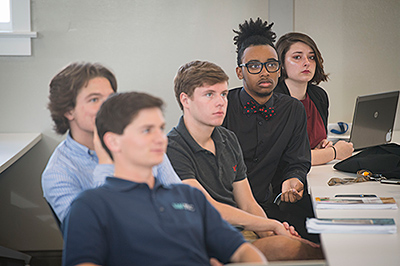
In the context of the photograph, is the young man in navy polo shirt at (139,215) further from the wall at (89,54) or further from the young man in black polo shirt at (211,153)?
the wall at (89,54)

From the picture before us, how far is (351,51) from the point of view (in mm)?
3365

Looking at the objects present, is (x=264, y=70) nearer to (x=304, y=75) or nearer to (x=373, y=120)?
(x=304, y=75)

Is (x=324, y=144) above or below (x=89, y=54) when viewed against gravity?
below

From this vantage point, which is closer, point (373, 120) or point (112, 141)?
point (112, 141)

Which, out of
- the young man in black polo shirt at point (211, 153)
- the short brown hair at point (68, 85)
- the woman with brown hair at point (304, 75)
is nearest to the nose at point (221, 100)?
the young man in black polo shirt at point (211, 153)

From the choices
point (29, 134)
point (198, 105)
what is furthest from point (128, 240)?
point (29, 134)

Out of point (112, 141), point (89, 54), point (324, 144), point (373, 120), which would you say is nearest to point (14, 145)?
point (89, 54)

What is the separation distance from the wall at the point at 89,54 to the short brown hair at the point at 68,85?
184 cm

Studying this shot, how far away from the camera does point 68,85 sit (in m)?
1.32

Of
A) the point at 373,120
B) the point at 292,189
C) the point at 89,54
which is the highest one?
the point at 89,54

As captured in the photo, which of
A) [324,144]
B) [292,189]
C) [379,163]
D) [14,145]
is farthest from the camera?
[14,145]

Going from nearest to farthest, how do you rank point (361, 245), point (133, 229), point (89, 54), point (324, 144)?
point (133, 229), point (361, 245), point (324, 144), point (89, 54)

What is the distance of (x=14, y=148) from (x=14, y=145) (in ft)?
0.36

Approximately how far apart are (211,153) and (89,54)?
67.2 inches
